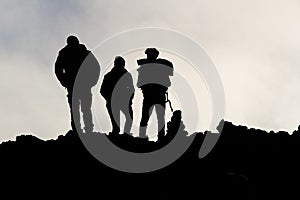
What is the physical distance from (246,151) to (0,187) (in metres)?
7.16

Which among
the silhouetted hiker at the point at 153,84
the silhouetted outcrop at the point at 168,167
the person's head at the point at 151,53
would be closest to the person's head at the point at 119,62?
the silhouetted hiker at the point at 153,84

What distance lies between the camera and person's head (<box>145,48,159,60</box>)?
17.6 m

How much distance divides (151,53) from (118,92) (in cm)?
157

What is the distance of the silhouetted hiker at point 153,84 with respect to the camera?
57.2 ft

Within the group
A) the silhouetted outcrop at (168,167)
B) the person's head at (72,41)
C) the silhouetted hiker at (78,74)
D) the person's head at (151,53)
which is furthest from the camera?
the person's head at (151,53)

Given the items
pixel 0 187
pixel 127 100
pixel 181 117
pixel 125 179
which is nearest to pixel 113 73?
pixel 127 100

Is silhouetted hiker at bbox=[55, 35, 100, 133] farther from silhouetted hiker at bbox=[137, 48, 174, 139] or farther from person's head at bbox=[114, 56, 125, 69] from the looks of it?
silhouetted hiker at bbox=[137, 48, 174, 139]

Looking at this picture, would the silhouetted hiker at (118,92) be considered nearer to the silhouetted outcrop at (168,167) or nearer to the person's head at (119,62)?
the person's head at (119,62)

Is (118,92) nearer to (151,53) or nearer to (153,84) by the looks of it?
(153,84)

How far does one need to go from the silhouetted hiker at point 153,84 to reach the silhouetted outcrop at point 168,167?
0.53 metres

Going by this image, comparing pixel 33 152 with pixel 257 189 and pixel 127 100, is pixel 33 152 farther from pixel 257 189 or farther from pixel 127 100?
pixel 257 189

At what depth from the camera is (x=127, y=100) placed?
57.6 feet

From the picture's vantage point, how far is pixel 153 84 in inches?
688

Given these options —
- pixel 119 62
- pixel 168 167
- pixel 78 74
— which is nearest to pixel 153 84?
pixel 119 62
